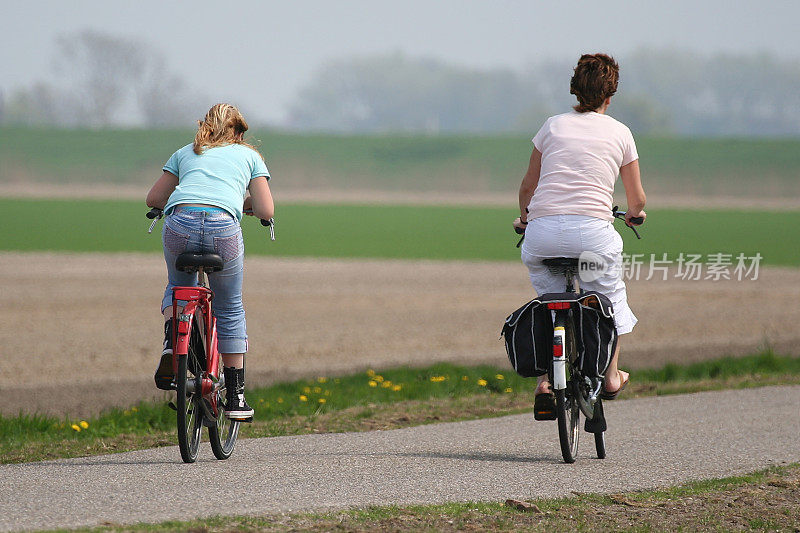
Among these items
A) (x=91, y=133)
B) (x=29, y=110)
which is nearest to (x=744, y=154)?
(x=91, y=133)

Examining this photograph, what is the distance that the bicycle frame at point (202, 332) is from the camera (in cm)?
599

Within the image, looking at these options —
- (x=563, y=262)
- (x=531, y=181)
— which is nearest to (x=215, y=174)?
(x=531, y=181)

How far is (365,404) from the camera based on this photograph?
9484 millimetres

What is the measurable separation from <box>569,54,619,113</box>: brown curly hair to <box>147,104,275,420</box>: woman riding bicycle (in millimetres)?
1710

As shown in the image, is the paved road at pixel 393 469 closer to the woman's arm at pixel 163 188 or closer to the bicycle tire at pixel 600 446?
the bicycle tire at pixel 600 446

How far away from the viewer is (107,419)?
8594 millimetres

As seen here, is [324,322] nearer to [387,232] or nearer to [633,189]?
[633,189]

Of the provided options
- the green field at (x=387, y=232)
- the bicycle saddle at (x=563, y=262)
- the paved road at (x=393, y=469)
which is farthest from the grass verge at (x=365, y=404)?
the green field at (x=387, y=232)

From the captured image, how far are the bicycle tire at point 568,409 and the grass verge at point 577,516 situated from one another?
2.18ft

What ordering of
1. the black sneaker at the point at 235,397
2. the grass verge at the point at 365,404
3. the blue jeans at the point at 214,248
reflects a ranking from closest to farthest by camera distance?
1. the blue jeans at the point at 214,248
2. the black sneaker at the point at 235,397
3. the grass verge at the point at 365,404

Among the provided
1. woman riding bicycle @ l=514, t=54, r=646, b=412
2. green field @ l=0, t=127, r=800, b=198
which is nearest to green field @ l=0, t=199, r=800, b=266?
green field @ l=0, t=127, r=800, b=198

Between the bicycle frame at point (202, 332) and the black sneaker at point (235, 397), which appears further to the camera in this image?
the black sneaker at point (235, 397)

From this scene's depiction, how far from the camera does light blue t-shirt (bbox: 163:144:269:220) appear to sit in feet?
20.3

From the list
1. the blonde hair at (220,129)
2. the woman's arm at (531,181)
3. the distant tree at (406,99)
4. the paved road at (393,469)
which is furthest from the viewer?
the distant tree at (406,99)
